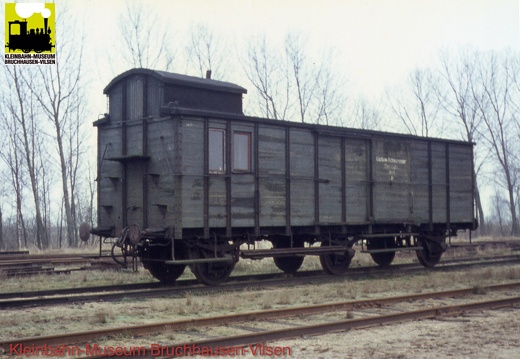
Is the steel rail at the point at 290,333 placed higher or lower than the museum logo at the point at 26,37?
lower

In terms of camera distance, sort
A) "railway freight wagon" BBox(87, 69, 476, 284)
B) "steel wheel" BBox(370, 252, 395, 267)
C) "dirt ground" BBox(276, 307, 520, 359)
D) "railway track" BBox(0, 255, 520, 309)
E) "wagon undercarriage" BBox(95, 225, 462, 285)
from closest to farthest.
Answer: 1. "dirt ground" BBox(276, 307, 520, 359)
2. "railway track" BBox(0, 255, 520, 309)
3. "railway freight wagon" BBox(87, 69, 476, 284)
4. "wagon undercarriage" BBox(95, 225, 462, 285)
5. "steel wheel" BBox(370, 252, 395, 267)

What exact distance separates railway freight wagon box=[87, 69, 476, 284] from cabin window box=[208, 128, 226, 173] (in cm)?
2

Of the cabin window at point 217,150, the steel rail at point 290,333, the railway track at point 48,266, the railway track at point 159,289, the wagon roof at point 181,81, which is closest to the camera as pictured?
the steel rail at point 290,333

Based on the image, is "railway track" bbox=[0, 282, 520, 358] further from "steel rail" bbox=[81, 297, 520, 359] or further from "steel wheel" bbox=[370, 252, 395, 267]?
"steel wheel" bbox=[370, 252, 395, 267]

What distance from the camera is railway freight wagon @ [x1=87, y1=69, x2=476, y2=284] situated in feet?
45.7

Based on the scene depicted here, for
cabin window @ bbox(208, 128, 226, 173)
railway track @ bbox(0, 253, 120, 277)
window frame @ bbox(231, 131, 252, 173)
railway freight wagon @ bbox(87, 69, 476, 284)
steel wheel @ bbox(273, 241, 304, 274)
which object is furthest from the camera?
steel wheel @ bbox(273, 241, 304, 274)

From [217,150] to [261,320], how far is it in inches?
219

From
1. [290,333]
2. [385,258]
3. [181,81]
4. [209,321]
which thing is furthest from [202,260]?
[385,258]

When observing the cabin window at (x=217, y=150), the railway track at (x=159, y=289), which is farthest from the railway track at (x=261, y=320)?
the cabin window at (x=217, y=150)

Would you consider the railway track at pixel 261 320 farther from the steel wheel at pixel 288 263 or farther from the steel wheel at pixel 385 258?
the steel wheel at pixel 385 258

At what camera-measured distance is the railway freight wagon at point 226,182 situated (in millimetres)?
13930

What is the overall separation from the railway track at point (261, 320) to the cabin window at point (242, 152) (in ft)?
16.4

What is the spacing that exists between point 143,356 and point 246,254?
774 cm

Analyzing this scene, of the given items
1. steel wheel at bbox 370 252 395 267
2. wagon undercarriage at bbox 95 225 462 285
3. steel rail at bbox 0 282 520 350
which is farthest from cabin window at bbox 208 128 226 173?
steel wheel at bbox 370 252 395 267
